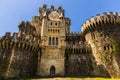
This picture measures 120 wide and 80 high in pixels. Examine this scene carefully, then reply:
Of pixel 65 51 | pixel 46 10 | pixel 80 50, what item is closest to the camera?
pixel 80 50

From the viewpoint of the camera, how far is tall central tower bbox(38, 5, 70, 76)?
44.3m

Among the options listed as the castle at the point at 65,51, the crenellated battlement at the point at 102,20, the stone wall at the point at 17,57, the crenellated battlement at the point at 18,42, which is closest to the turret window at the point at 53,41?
the castle at the point at 65,51

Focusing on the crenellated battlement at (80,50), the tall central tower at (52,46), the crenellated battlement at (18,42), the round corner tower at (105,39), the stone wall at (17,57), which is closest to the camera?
the stone wall at (17,57)

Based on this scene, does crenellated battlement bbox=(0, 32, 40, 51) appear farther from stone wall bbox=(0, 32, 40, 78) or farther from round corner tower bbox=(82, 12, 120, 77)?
round corner tower bbox=(82, 12, 120, 77)

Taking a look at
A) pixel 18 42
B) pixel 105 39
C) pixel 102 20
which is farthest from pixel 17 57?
pixel 102 20

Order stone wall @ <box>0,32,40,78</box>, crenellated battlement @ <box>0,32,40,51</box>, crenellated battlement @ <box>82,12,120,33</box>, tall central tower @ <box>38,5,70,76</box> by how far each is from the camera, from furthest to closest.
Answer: crenellated battlement @ <box>82,12,120,33</box>, tall central tower @ <box>38,5,70,76</box>, crenellated battlement @ <box>0,32,40,51</box>, stone wall @ <box>0,32,40,78</box>

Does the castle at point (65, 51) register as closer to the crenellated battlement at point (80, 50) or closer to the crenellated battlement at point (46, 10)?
the crenellated battlement at point (80, 50)

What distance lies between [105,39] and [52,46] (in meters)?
12.1

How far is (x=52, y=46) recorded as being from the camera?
47125mm

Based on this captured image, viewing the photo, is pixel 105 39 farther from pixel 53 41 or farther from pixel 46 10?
pixel 46 10

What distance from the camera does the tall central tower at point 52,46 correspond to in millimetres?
44281

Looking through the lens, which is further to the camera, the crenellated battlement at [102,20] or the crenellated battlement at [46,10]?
the crenellated battlement at [46,10]

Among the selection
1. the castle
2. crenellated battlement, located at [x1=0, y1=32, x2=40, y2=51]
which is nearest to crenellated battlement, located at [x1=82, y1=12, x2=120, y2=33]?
the castle

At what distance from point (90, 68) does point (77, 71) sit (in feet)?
9.40
